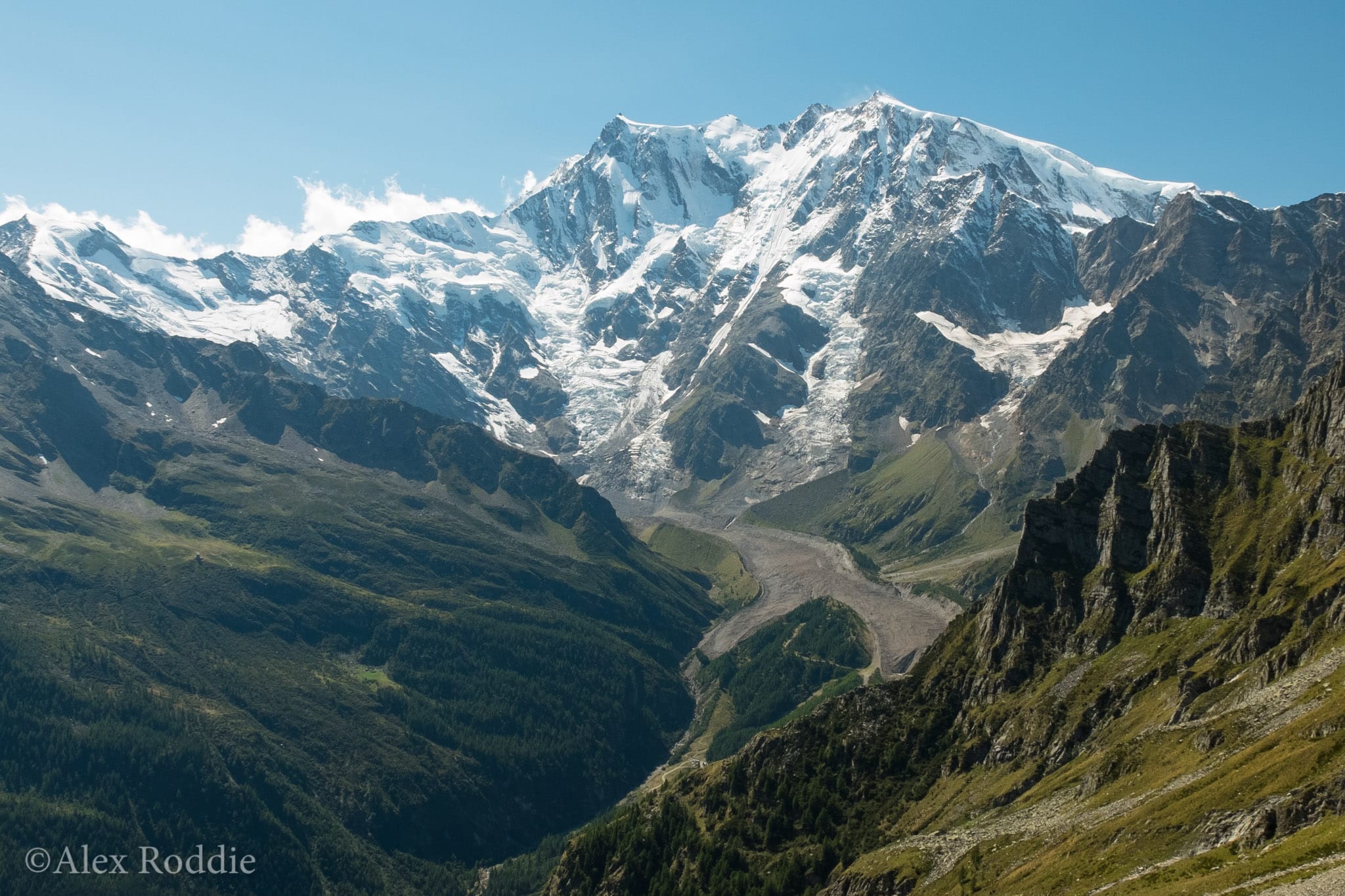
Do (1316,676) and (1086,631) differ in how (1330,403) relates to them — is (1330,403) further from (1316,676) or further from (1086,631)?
(1316,676)

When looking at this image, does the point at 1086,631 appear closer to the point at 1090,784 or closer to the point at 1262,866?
the point at 1090,784

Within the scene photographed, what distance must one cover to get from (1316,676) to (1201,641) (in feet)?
136

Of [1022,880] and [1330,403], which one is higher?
[1330,403]

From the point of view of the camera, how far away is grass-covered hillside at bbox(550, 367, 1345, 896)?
10306cm

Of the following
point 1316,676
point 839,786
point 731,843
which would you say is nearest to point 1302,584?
point 1316,676

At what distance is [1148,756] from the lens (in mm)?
138875

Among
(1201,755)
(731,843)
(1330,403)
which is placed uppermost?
(1330,403)

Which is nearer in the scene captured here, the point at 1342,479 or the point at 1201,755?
the point at 1201,755

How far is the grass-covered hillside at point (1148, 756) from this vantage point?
103 metres

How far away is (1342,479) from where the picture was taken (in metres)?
173

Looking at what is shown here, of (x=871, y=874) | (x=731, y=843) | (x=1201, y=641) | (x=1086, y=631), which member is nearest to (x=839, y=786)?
(x=731, y=843)

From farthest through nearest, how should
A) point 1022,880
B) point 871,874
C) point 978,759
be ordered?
point 978,759
point 871,874
point 1022,880

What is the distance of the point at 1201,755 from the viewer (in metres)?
127

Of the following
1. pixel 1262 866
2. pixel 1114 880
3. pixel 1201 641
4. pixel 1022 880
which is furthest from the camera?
pixel 1201 641
